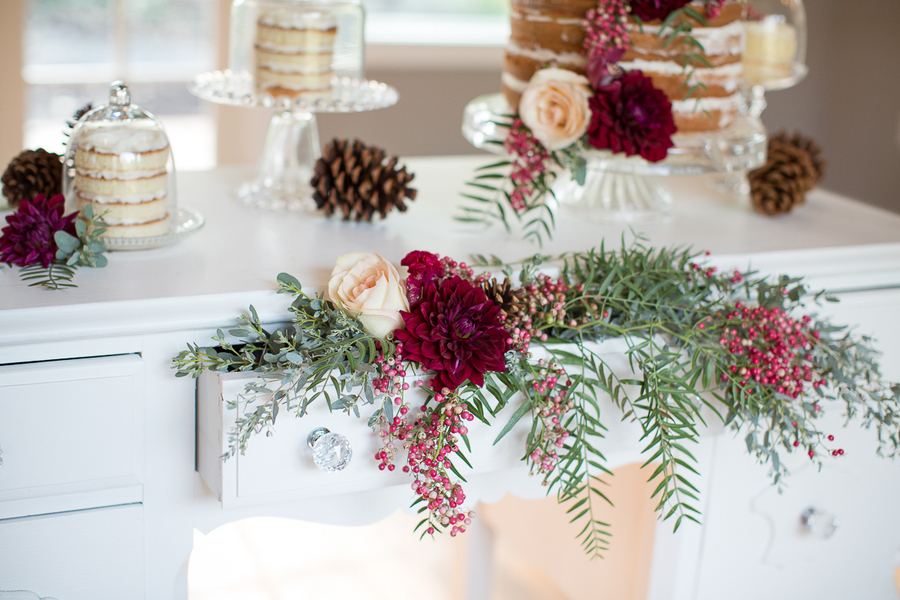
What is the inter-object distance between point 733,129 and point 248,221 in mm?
536

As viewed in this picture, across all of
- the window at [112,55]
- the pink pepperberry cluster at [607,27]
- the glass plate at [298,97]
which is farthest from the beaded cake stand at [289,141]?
Result: the window at [112,55]

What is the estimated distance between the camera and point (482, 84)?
8.31 ft

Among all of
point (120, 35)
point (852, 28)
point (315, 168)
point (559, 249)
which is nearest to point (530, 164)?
point (559, 249)

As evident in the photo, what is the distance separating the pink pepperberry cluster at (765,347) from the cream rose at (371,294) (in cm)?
28

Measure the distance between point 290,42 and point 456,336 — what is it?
0.43 metres

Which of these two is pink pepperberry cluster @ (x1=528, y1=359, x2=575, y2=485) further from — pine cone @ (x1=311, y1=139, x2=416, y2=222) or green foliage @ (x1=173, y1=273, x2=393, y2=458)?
pine cone @ (x1=311, y1=139, x2=416, y2=222)

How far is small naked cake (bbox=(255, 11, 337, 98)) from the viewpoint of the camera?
0.86 m

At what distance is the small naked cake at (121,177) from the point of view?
0.70 metres

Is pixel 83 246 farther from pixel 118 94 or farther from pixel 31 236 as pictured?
pixel 118 94

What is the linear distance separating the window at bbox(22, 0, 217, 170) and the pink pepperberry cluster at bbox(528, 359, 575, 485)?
2.09 m

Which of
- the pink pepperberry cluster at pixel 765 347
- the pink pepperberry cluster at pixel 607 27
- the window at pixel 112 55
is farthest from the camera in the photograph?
the window at pixel 112 55

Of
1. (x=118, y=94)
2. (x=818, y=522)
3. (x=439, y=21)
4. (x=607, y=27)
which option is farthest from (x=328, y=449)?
(x=439, y=21)

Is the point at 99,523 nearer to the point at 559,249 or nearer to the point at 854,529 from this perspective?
the point at 559,249

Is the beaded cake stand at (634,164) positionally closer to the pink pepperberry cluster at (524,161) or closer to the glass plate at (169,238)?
the pink pepperberry cluster at (524,161)
